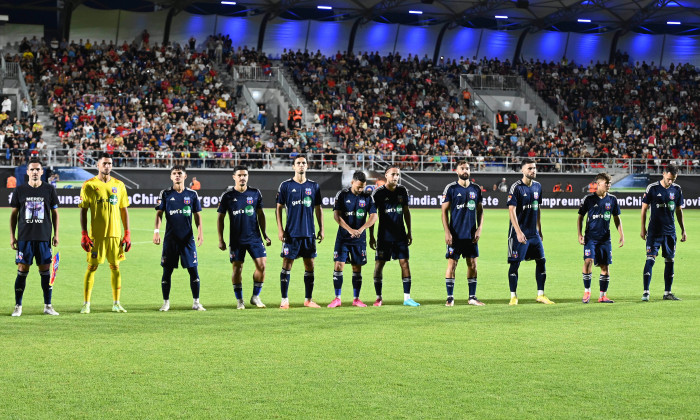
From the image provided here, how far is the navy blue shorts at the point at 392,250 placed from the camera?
1184cm

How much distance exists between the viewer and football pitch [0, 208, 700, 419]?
629 cm

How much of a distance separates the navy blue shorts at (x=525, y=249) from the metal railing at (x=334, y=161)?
92.8 feet

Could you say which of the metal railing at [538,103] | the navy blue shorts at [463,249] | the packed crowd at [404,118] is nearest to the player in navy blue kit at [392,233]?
the navy blue shorts at [463,249]

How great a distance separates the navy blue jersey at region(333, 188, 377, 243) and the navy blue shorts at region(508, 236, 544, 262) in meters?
2.10

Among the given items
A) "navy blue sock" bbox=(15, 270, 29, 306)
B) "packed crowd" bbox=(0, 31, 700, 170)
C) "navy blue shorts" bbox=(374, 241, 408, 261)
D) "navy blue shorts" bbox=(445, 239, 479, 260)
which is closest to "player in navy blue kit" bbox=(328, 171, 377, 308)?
"navy blue shorts" bbox=(374, 241, 408, 261)

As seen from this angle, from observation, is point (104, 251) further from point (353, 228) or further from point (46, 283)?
point (353, 228)

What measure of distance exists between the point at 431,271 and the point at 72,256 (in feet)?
27.0

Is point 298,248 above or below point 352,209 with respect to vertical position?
below

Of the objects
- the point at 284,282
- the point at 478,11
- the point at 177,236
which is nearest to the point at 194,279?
the point at 177,236

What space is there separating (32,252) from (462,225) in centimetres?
577

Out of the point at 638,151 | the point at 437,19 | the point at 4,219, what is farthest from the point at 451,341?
the point at 437,19

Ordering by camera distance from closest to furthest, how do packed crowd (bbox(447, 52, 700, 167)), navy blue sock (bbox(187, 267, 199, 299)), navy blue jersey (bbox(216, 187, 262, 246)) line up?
navy blue sock (bbox(187, 267, 199, 299)) → navy blue jersey (bbox(216, 187, 262, 246)) → packed crowd (bbox(447, 52, 700, 167))

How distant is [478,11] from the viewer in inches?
2120

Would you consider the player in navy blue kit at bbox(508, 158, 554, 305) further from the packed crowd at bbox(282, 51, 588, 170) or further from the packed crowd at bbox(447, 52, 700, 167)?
the packed crowd at bbox(447, 52, 700, 167)
